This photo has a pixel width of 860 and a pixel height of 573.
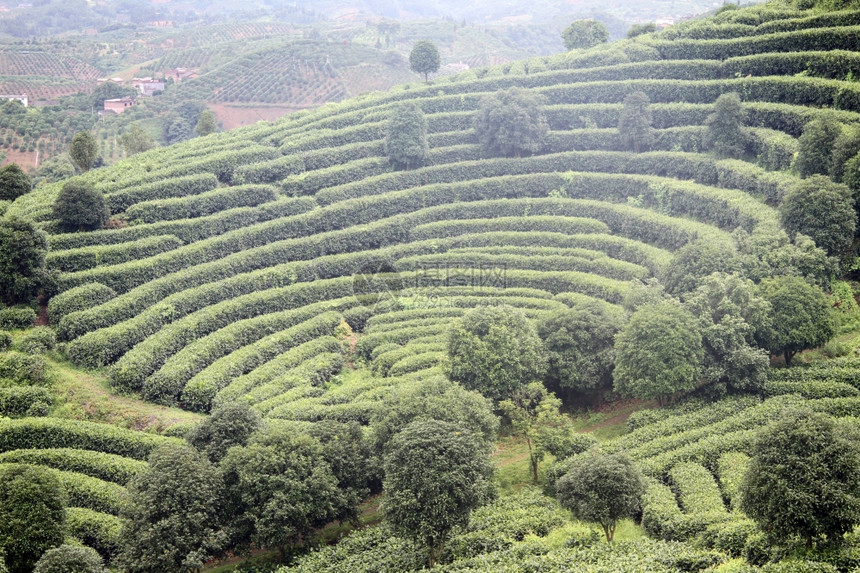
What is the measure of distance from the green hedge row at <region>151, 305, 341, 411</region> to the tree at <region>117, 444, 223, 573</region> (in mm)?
10728

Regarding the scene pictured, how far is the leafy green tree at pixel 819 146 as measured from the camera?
1827 inches

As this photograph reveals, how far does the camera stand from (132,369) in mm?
41375

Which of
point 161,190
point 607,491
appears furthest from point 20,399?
point 607,491

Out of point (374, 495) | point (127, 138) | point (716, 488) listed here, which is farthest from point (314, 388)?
point (127, 138)

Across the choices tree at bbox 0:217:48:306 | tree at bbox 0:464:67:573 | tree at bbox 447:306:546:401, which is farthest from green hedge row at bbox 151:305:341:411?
tree at bbox 0:464:67:573

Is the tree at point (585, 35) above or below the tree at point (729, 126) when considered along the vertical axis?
above

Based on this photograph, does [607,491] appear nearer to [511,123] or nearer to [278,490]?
[278,490]

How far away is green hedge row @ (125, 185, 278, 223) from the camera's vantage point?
53.9 metres

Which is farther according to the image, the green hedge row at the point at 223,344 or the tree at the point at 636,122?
the tree at the point at 636,122

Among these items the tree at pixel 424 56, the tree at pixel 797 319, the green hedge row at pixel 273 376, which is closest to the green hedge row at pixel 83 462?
the green hedge row at pixel 273 376

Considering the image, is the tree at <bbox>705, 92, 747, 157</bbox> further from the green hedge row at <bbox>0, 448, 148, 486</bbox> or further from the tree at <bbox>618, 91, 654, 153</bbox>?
the green hedge row at <bbox>0, 448, 148, 486</bbox>

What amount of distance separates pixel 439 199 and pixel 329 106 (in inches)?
792

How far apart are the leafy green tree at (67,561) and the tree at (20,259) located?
22.1m

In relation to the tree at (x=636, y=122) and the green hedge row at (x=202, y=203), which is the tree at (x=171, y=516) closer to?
the green hedge row at (x=202, y=203)
